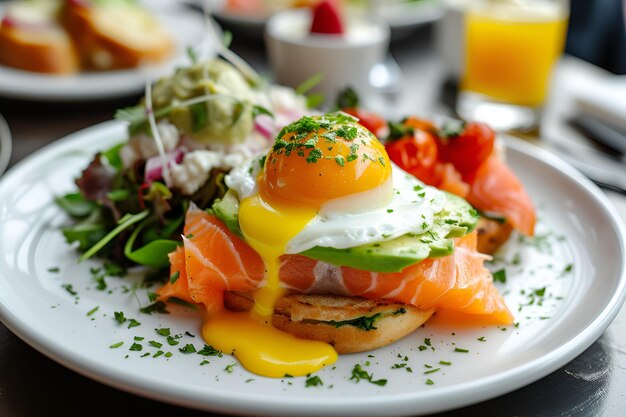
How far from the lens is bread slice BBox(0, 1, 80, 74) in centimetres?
491

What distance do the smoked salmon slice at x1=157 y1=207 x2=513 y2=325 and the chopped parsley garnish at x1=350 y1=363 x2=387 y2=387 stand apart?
0.90 ft

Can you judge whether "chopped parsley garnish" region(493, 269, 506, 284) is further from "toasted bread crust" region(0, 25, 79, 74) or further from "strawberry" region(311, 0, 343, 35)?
"toasted bread crust" region(0, 25, 79, 74)

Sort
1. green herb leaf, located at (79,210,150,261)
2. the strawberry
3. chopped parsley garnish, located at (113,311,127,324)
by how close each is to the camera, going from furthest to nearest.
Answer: the strawberry → green herb leaf, located at (79,210,150,261) → chopped parsley garnish, located at (113,311,127,324)

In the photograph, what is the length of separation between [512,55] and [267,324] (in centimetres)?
327

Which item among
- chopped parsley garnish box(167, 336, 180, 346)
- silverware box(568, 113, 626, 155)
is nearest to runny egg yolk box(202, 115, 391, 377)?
chopped parsley garnish box(167, 336, 180, 346)

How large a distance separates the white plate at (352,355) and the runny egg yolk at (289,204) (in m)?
0.10

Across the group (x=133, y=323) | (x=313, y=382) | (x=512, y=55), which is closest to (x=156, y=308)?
(x=133, y=323)

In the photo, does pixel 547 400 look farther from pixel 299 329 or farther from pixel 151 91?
pixel 151 91

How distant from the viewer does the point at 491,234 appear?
9.91ft

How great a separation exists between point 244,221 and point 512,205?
1.30 m

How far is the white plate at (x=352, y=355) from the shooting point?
198 cm

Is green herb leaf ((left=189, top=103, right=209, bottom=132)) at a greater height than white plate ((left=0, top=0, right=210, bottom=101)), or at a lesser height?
greater

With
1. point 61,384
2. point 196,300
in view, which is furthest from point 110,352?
point 196,300

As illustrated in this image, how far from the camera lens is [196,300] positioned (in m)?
2.52
